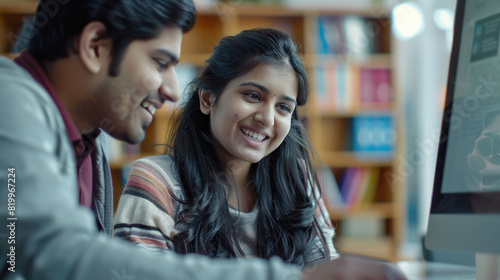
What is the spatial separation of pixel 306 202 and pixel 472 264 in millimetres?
384

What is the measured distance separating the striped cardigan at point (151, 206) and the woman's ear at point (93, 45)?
394 mm

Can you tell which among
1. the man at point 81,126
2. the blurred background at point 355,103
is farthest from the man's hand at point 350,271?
the blurred background at point 355,103

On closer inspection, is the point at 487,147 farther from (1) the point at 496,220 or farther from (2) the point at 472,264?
(2) the point at 472,264

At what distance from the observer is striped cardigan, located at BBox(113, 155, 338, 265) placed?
809 mm

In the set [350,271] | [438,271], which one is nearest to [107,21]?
[350,271]

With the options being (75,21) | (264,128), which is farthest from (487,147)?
(75,21)

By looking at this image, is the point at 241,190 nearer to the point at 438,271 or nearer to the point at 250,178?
the point at 250,178

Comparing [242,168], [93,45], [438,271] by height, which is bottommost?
[438,271]

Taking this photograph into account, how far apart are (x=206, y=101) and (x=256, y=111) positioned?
0.15 meters

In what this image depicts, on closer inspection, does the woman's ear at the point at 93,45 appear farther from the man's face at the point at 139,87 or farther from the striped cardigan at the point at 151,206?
the striped cardigan at the point at 151,206

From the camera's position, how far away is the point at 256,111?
99 cm

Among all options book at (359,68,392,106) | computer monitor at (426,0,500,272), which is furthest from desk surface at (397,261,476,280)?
book at (359,68,392,106)

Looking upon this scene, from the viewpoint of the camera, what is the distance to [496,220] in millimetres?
619

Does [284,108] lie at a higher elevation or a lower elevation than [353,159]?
higher
